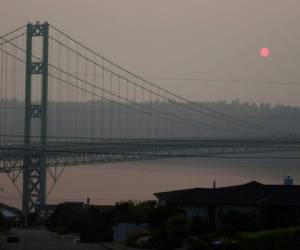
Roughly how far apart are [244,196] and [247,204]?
1047 millimetres

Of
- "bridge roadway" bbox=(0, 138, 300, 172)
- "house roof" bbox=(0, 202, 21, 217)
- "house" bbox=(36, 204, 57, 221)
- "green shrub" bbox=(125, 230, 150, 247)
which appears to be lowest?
"house roof" bbox=(0, 202, 21, 217)

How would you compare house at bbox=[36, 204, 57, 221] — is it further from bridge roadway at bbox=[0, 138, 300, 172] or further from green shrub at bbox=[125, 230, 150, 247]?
green shrub at bbox=[125, 230, 150, 247]

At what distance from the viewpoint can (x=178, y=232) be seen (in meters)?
30.0

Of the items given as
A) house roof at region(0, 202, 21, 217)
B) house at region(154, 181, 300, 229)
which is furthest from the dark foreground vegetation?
house roof at region(0, 202, 21, 217)

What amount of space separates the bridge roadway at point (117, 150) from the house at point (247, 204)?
52.3ft

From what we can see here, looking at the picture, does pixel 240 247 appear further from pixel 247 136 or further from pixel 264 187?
pixel 247 136

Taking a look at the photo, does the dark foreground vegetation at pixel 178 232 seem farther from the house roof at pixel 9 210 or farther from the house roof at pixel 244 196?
the house roof at pixel 9 210

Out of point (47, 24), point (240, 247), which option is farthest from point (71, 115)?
point (240, 247)

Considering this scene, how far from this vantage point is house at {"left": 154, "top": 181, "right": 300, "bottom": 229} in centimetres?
3165

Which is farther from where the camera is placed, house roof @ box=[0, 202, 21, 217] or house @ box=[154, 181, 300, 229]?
house roof @ box=[0, 202, 21, 217]

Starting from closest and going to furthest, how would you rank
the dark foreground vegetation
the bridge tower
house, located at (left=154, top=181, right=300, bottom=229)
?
the dark foreground vegetation → house, located at (left=154, top=181, right=300, bottom=229) → the bridge tower

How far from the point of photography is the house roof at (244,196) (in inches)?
1262

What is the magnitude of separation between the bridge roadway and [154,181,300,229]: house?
628 inches

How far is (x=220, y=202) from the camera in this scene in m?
33.0
